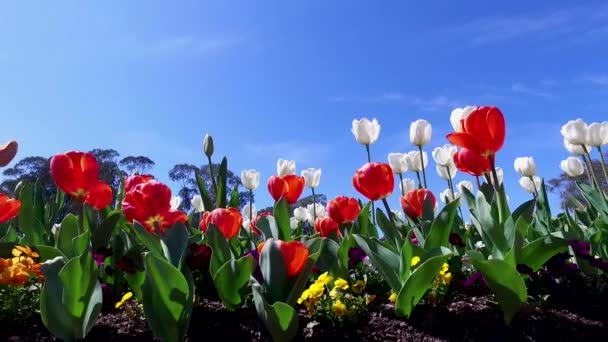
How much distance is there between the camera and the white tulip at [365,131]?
374cm

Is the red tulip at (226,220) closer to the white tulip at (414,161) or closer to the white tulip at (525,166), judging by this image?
the white tulip at (414,161)

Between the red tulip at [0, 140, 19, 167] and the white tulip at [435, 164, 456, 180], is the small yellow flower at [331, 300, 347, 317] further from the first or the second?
the white tulip at [435, 164, 456, 180]

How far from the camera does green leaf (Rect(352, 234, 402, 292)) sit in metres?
2.23

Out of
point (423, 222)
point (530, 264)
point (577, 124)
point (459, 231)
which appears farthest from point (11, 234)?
point (577, 124)

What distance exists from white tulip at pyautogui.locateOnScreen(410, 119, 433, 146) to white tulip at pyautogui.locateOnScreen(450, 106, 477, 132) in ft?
3.85

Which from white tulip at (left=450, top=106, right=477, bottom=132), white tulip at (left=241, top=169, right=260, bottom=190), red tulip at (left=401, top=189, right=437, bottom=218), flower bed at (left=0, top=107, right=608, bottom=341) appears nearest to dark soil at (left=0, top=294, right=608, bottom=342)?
flower bed at (left=0, top=107, right=608, bottom=341)

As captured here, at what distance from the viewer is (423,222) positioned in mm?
2779

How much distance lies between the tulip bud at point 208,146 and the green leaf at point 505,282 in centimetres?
214

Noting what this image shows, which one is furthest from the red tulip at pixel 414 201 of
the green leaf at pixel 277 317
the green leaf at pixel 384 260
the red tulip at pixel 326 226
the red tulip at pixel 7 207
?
the red tulip at pixel 7 207

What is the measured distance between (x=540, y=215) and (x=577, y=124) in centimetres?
74

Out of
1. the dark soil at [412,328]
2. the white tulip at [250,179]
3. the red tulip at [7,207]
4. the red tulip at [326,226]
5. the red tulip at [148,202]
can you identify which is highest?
the white tulip at [250,179]

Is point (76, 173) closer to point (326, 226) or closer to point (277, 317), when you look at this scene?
point (277, 317)

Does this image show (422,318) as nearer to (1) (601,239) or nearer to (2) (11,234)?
(1) (601,239)

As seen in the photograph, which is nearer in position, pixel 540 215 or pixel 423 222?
pixel 423 222
